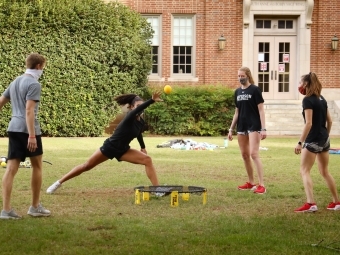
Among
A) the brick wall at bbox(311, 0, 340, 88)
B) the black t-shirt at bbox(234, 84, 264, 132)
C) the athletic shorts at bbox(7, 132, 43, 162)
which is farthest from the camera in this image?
the brick wall at bbox(311, 0, 340, 88)

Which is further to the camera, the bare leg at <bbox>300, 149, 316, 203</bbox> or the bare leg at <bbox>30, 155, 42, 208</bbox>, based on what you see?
the bare leg at <bbox>300, 149, 316, 203</bbox>

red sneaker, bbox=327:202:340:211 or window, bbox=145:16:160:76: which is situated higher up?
window, bbox=145:16:160:76

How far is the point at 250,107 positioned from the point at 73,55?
16189 millimetres

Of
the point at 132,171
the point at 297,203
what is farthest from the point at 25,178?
the point at 297,203

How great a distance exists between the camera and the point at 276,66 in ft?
105

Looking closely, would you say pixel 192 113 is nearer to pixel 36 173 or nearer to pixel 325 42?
pixel 325 42

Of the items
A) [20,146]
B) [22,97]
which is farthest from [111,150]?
[22,97]

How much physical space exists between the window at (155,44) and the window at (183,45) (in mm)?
647

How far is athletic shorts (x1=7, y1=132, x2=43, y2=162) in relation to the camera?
881 centimetres

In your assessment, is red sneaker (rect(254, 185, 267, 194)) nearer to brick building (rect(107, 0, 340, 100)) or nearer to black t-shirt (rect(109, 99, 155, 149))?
black t-shirt (rect(109, 99, 155, 149))

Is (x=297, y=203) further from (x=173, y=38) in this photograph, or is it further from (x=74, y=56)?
(x=173, y=38)

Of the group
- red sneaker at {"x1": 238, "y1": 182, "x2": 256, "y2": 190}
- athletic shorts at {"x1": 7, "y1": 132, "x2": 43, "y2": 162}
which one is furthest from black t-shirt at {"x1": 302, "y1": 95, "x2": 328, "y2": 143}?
athletic shorts at {"x1": 7, "y1": 132, "x2": 43, "y2": 162}

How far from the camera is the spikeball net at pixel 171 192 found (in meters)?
10.1

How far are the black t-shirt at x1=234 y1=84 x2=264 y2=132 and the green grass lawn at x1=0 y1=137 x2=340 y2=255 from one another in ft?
3.32
